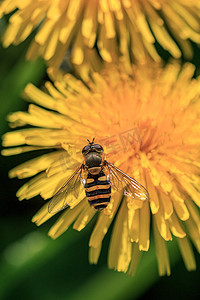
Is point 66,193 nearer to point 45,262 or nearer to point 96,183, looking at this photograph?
point 96,183

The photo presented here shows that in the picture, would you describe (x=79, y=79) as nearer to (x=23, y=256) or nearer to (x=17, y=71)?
(x=17, y=71)

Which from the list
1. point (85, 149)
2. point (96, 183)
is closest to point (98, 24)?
point (85, 149)

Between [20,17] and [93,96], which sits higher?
[20,17]

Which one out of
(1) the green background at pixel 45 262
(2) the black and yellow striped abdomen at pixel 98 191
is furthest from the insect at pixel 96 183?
(1) the green background at pixel 45 262

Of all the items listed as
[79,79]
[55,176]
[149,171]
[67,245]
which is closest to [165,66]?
[79,79]

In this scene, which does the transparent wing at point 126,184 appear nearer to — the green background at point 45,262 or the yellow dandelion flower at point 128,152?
the yellow dandelion flower at point 128,152

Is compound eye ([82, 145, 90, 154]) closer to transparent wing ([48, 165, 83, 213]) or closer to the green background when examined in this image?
transparent wing ([48, 165, 83, 213])
